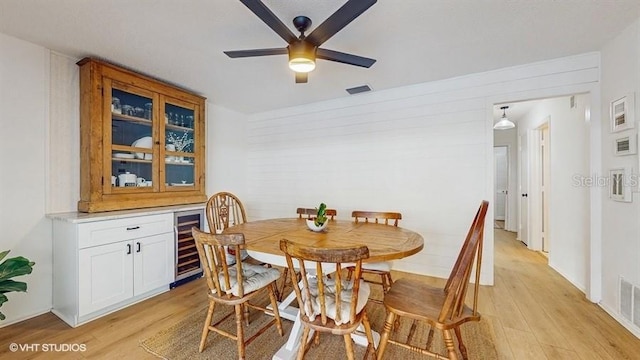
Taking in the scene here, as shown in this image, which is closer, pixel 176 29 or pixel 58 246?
pixel 176 29

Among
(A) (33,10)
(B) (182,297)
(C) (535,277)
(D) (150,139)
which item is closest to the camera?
(A) (33,10)

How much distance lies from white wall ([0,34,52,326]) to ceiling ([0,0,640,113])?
0.23 meters

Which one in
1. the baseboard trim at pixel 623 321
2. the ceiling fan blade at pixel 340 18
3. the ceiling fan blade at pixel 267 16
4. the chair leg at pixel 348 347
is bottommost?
the baseboard trim at pixel 623 321

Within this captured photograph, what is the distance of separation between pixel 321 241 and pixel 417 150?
2.14 metres

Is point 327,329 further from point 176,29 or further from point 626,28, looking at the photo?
point 626,28

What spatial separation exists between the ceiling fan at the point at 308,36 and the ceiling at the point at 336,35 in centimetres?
26

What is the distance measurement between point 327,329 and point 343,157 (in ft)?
9.05

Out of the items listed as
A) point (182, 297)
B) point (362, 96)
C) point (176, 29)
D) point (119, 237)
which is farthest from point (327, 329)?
point (362, 96)

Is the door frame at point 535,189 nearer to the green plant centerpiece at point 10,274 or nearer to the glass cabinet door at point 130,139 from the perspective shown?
the glass cabinet door at point 130,139

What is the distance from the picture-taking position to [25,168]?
7.65 feet

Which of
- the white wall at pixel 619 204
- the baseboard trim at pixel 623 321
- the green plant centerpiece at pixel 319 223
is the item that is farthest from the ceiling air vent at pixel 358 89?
the baseboard trim at pixel 623 321

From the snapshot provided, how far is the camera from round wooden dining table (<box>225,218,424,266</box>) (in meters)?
1.62

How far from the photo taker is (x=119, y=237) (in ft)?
8.02

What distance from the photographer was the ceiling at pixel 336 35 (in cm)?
188
